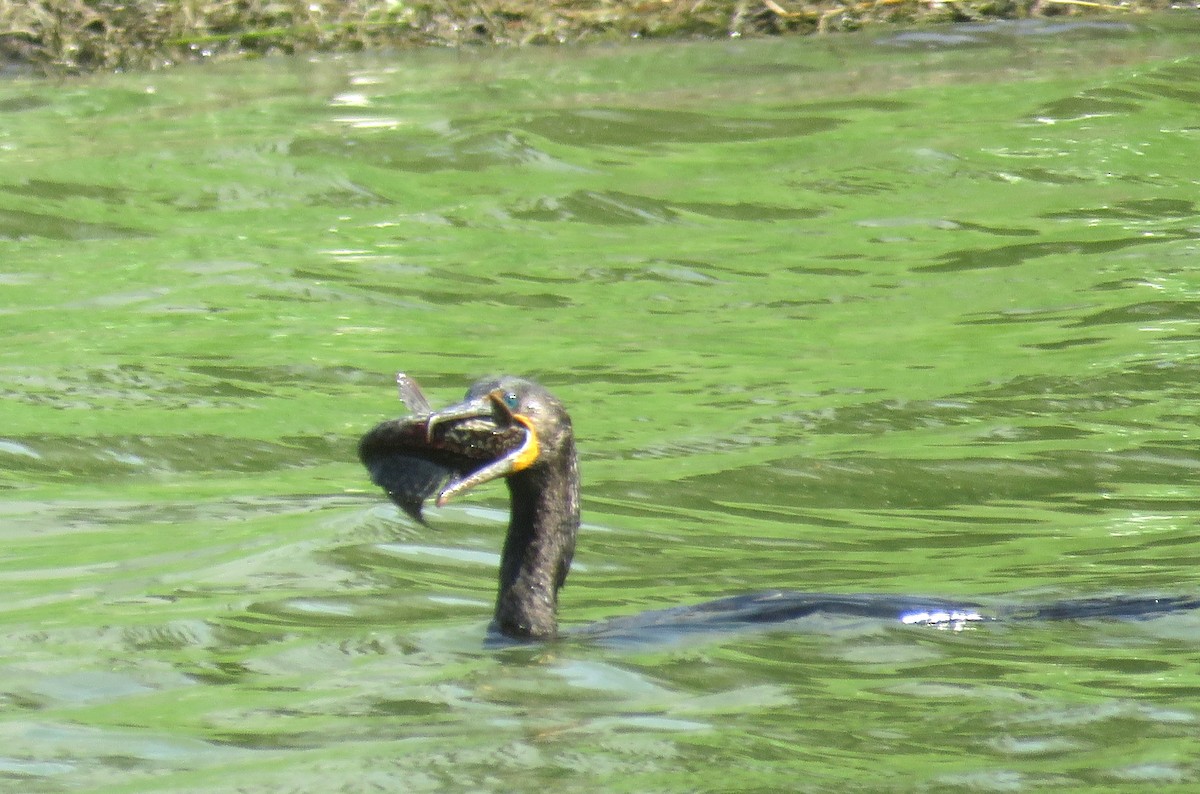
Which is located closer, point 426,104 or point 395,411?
point 395,411

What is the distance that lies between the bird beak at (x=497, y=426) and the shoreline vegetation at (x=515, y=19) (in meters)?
11.4

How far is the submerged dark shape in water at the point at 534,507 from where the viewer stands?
16.3 feet

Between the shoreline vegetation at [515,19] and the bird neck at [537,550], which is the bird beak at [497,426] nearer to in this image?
the bird neck at [537,550]

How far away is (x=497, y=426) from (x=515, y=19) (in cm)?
1189

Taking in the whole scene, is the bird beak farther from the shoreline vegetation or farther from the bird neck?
the shoreline vegetation

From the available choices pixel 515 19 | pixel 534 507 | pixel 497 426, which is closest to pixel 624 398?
pixel 534 507

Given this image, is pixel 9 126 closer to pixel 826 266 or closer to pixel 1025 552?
pixel 826 266

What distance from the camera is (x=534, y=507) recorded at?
207 inches

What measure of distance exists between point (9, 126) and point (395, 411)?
20.4 ft

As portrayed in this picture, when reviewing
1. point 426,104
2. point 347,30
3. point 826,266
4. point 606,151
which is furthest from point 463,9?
point 826,266

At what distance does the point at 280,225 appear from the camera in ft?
38.1

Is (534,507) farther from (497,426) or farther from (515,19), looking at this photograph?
(515,19)

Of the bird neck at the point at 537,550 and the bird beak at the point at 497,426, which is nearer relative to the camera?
the bird beak at the point at 497,426

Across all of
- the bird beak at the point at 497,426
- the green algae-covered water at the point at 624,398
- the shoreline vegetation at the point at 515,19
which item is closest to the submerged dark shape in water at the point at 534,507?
the bird beak at the point at 497,426
